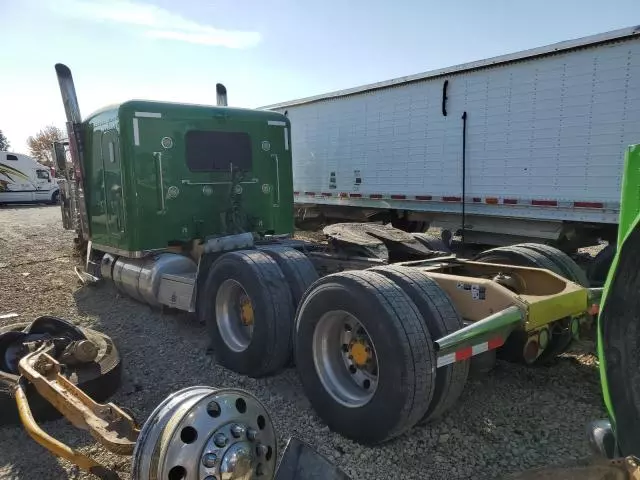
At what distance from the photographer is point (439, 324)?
10.0ft

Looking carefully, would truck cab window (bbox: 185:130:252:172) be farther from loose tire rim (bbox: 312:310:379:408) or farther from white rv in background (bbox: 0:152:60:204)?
white rv in background (bbox: 0:152:60:204)

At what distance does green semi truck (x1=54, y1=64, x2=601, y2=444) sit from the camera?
3.04 metres

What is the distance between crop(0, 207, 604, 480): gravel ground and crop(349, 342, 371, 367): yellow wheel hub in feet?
1.68

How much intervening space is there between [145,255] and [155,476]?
435 centimetres

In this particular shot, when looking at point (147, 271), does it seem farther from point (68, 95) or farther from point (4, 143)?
point (4, 143)

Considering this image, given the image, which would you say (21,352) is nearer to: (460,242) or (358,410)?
(358,410)

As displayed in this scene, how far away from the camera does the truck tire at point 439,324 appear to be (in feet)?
9.97

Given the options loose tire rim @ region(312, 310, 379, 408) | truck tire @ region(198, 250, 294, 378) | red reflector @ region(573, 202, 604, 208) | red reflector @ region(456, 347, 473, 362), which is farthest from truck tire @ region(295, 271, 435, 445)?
red reflector @ region(573, 202, 604, 208)

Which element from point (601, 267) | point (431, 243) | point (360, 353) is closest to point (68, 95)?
point (431, 243)

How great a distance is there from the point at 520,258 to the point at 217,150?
12.6 feet

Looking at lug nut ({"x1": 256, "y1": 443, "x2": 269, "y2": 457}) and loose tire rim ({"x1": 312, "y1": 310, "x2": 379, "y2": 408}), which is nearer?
lug nut ({"x1": 256, "y1": 443, "x2": 269, "y2": 457})

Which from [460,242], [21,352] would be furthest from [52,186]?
[21,352]

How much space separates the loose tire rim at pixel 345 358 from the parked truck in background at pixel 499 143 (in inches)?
215

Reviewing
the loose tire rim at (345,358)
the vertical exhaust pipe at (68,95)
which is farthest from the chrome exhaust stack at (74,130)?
the loose tire rim at (345,358)
